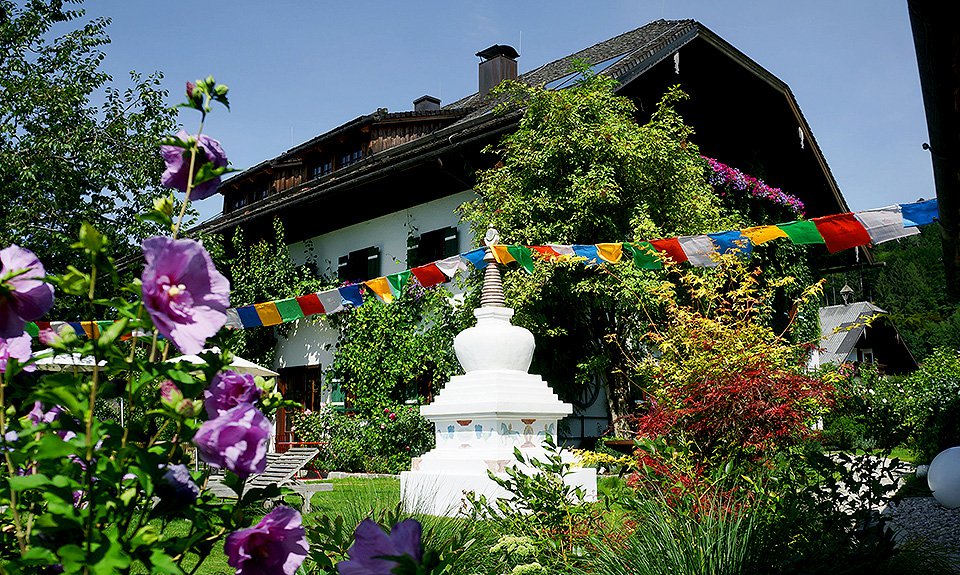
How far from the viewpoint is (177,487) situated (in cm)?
118

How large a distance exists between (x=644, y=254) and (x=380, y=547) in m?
8.41

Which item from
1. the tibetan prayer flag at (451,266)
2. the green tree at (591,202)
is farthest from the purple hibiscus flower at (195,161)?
the green tree at (591,202)

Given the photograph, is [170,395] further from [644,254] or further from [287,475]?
[644,254]

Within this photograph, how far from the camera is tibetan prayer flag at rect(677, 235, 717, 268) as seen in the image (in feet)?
29.5

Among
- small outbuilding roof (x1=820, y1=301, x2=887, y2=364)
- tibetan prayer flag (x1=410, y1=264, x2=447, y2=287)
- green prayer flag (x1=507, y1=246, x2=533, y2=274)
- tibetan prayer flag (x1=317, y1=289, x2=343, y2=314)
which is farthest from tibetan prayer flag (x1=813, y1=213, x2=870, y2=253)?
small outbuilding roof (x1=820, y1=301, x2=887, y2=364)

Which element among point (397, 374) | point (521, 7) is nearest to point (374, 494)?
point (521, 7)

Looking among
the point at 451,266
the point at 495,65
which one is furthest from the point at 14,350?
the point at 495,65

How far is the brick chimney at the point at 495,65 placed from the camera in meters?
18.5

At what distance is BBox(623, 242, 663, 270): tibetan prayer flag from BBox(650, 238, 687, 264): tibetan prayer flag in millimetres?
64

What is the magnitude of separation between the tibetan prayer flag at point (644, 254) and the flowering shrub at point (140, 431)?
801cm

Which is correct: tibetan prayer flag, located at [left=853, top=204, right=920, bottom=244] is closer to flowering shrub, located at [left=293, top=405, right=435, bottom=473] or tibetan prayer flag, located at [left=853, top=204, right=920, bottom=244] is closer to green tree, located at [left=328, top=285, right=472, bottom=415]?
green tree, located at [left=328, top=285, right=472, bottom=415]

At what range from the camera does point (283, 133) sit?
23203mm

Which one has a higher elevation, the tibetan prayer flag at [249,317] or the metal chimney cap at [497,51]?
the metal chimney cap at [497,51]

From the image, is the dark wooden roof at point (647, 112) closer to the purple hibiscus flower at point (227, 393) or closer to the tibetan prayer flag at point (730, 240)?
the tibetan prayer flag at point (730, 240)
